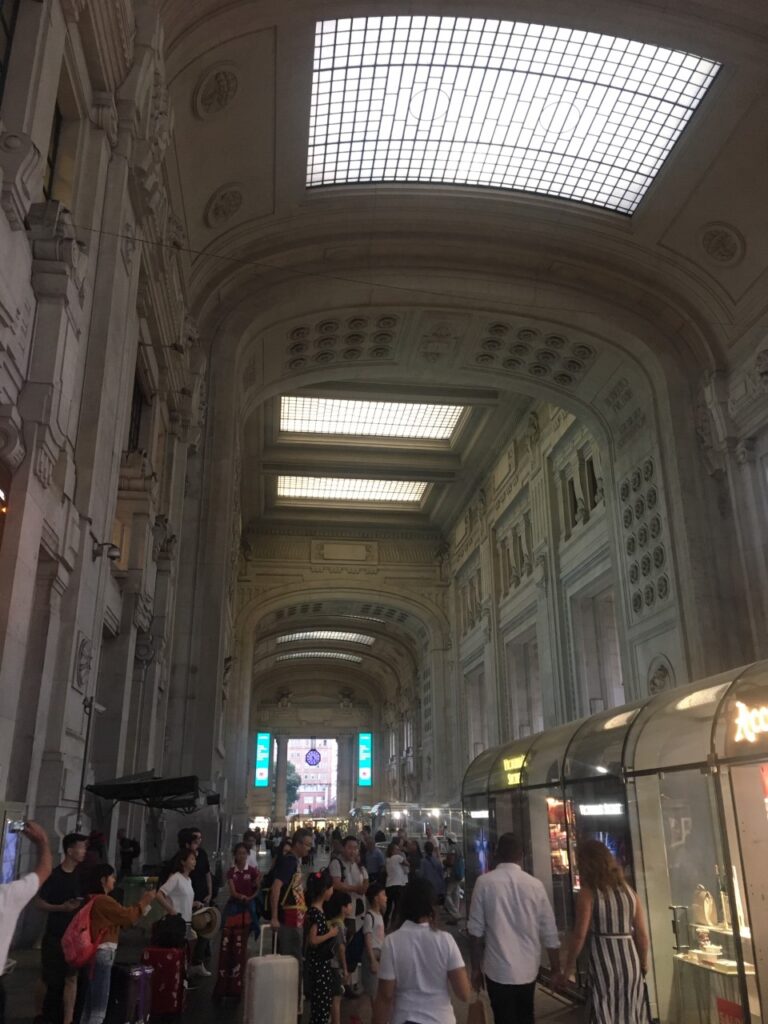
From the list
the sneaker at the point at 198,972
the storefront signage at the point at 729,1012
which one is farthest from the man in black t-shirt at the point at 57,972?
the storefront signage at the point at 729,1012

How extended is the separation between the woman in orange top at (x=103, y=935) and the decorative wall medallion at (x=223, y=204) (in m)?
10.3

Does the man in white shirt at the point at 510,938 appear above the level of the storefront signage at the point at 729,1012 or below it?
above

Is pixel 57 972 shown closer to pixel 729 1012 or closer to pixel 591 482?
pixel 729 1012

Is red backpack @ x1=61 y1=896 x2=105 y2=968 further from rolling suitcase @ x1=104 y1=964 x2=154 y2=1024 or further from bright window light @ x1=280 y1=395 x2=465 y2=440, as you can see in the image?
bright window light @ x1=280 y1=395 x2=465 y2=440

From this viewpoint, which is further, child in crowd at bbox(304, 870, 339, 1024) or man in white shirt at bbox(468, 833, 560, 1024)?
child in crowd at bbox(304, 870, 339, 1024)

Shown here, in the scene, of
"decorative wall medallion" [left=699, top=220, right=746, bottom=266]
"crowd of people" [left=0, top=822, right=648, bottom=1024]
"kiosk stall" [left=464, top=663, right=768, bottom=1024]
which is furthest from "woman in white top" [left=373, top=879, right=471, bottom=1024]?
"decorative wall medallion" [left=699, top=220, right=746, bottom=266]

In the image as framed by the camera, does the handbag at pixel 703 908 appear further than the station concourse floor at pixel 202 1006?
Yes

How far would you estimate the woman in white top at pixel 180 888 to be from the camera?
5.93 m

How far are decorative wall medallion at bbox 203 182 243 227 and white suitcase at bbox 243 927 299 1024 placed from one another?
10813 millimetres

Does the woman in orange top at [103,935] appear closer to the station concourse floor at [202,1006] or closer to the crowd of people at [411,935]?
the crowd of people at [411,935]

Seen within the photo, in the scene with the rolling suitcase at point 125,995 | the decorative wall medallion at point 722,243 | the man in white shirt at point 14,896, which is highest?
the decorative wall medallion at point 722,243

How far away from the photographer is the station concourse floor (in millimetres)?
5129

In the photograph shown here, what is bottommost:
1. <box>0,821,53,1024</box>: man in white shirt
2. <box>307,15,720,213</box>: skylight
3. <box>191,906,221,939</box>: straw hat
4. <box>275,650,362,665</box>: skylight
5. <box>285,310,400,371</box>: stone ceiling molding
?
<box>191,906,221,939</box>: straw hat

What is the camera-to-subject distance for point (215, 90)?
10.8 m
